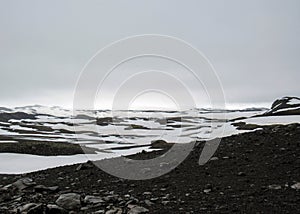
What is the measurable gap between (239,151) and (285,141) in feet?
6.39

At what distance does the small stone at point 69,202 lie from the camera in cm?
841

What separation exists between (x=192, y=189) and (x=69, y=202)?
342cm

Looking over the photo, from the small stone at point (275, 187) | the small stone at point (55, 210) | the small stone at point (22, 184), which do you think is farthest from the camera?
the small stone at point (22, 184)

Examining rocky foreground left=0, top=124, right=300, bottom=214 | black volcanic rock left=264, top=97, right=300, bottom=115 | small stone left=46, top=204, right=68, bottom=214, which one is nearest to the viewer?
rocky foreground left=0, top=124, right=300, bottom=214

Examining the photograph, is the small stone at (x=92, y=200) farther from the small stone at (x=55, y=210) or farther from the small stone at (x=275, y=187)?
the small stone at (x=275, y=187)

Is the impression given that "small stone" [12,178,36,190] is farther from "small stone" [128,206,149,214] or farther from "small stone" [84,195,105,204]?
"small stone" [128,206,149,214]

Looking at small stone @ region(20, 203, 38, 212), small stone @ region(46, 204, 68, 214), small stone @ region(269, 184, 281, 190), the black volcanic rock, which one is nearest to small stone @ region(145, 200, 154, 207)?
small stone @ region(46, 204, 68, 214)

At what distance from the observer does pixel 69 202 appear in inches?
337

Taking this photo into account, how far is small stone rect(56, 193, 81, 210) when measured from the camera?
841 centimetres

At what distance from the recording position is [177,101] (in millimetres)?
11609

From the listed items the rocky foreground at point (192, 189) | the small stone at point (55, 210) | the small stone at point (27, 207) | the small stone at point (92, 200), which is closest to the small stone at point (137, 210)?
the rocky foreground at point (192, 189)

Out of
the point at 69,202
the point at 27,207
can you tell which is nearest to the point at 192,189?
the point at 69,202

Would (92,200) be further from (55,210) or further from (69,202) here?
(55,210)

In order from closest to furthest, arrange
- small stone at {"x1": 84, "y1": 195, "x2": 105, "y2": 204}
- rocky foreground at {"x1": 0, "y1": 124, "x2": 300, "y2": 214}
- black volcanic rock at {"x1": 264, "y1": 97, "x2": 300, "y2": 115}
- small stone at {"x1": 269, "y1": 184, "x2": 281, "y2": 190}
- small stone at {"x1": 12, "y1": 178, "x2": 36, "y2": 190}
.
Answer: rocky foreground at {"x1": 0, "y1": 124, "x2": 300, "y2": 214}
small stone at {"x1": 269, "y1": 184, "x2": 281, "y2": 190}
small stone at {"x1": 84, "y1": 195, "x2": 105, "y2": 204}
small stone at {"x1": 12, "y1": 178, "x2": 36, "y2": 190}
black volcanic rock at {"x1": 264, "y1": 97, "x2": 300, "y2": 115}
